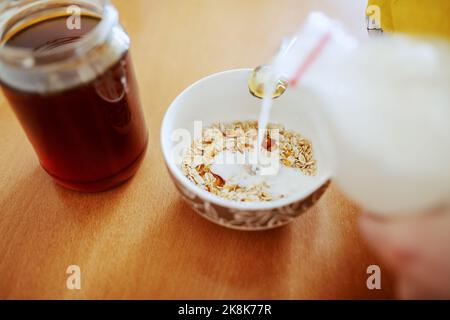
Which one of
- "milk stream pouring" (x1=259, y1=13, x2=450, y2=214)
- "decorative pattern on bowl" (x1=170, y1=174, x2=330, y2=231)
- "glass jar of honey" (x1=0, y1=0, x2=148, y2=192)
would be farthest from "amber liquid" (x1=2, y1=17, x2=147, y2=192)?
"milk stream pouring" (x1=259, y1=13, x2=450, y2=214)

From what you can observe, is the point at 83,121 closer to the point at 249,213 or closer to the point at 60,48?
the point at 60,48

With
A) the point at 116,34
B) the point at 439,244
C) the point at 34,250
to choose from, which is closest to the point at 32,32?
the point at 116,34

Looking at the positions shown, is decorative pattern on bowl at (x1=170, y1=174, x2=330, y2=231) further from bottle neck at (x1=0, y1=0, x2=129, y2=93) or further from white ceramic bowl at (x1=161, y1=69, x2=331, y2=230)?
bottle neck at (x1=0, y1=0, x2=129, y2=93)

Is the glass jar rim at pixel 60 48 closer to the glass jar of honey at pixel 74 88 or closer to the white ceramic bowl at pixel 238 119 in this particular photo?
the glass jar of honey at pixel 74 88

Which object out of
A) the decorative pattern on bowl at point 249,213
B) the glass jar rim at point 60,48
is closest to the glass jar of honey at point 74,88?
the glass jar rim at point 60,48

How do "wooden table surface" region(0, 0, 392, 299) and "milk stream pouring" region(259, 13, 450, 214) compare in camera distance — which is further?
"wooden table surface" region(0, 0, 392, 299)

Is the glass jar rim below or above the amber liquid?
above

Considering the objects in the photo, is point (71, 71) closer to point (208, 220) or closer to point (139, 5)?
point (208, 220)

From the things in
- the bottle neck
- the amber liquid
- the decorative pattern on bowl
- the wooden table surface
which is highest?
the bottle neck
